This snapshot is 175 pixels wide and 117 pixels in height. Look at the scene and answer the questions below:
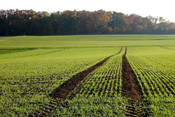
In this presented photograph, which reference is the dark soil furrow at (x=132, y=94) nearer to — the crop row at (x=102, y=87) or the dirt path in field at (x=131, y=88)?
the dirt path in field at (x=131, y=88)

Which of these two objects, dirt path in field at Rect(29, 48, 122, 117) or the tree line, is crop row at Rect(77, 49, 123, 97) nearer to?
dirt path in field at Rect(29, 48, 122, 117)

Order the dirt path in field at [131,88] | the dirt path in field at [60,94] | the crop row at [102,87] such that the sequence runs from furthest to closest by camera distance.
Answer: the crop row at [102,87] < the dirt path in field at [131,88] < the dirt path in field at [60,94]

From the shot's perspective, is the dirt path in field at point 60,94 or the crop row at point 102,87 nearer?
the dirt path in field at point 60,94

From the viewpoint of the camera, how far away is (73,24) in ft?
425

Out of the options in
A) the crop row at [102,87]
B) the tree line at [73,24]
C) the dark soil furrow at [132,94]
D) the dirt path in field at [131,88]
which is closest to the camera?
the dark soil furrow at [132,94]

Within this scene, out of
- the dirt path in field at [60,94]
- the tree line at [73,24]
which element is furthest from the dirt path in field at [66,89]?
the tree line at [73,24]

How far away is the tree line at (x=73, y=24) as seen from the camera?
124 metres

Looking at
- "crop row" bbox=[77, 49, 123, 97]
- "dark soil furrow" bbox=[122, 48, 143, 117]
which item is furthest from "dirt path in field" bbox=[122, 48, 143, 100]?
"crop row" bbox=[77, 49, 123, 97]

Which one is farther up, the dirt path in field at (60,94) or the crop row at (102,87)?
the crop row at (102,87)

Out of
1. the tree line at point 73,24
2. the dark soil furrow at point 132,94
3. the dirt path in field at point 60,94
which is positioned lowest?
the dirt path in field at point 60,94

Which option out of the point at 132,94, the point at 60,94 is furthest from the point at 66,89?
the point at 132,94

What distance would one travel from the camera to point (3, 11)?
13038 centimetres

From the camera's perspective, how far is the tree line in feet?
407

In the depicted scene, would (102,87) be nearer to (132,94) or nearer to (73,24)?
(132,94)
